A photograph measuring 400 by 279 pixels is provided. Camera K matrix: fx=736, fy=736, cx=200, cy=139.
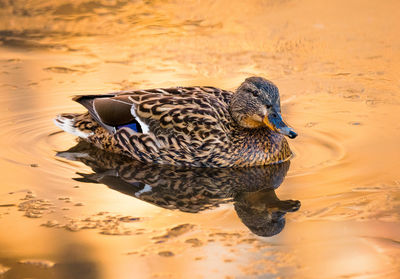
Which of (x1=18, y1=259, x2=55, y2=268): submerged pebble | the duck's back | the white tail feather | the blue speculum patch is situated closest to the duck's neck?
the duck's back

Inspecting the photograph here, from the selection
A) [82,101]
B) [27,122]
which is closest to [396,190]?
[82,101]

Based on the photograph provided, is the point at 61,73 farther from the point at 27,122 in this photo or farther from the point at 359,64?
the point at 359,64

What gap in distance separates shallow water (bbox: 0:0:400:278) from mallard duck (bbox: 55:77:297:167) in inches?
8.9

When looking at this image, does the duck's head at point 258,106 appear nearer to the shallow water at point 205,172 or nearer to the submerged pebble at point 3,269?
the shallow water at point 205,172

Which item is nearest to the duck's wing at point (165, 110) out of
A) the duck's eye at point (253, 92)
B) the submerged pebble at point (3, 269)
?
the duck's eye at point (253, 92)

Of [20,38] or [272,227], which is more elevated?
[20,38]

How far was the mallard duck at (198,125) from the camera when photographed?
7715 millimetres

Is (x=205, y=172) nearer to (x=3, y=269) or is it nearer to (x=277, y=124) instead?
(x=277, y=124)

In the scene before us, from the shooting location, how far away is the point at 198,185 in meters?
7.23

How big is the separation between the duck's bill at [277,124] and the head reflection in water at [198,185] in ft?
1.43

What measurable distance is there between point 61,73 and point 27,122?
1.84 metres

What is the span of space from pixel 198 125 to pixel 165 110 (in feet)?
1.35

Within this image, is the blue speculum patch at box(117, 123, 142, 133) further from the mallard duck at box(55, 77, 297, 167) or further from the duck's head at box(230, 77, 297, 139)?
the duck's head at box(230, 77, 297, 139)

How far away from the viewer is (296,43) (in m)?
11.4
